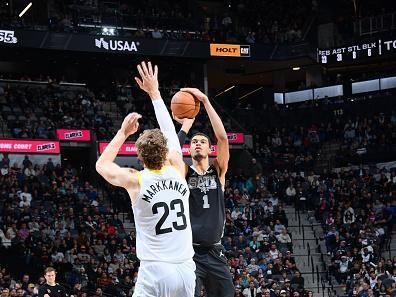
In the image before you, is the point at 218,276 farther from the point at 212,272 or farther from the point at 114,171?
the point at 114,171

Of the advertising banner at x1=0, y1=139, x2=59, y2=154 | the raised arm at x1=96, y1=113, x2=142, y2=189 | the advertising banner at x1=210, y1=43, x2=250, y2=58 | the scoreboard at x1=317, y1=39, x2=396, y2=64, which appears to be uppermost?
the advertising banner at x1=210, y1=43, x2=250, y2=58

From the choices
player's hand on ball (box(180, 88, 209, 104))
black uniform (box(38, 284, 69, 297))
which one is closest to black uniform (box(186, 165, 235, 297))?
player's hand on ball (box(180, 88, 209, 104))

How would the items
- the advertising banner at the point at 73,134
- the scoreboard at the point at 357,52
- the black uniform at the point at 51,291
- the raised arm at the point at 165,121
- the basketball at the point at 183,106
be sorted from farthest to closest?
the scoreboard at the point at 357,52
the advertising banner at the point at 73,134
the black uniform at the point at 51,291
the basketball at the point at 183,106
the raised arm at the point at 165,121

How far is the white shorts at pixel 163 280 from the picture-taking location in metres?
5.83

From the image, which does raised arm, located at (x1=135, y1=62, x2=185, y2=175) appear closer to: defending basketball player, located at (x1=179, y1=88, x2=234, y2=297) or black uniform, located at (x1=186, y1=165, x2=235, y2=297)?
defending basketball player, located at (x1=179, y1=88, x2=234, y2=297)

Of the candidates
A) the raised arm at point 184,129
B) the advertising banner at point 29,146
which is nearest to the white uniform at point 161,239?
the raised arm at point 184,129

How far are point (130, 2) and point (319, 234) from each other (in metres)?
15.1

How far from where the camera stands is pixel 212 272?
7.66 m

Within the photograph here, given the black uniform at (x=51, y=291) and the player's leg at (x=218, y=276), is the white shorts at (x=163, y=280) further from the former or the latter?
the black uniform at (x=51, y=291)

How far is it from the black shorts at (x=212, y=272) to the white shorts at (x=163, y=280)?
66.9 inches

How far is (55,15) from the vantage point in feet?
113

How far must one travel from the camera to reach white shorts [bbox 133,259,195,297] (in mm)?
5828

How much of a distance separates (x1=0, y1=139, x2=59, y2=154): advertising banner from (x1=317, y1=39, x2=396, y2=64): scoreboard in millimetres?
12736

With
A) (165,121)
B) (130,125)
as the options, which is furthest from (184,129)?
(130,125)
